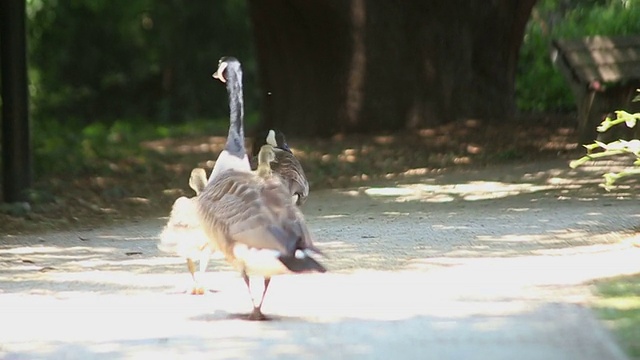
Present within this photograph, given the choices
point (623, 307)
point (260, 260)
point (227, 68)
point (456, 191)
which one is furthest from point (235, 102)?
point (456, 191)

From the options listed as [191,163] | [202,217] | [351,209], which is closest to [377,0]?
[191,163]

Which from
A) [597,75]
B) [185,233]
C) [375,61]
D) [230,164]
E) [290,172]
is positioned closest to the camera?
[185,233]

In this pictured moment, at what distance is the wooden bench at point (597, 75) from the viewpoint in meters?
17.1

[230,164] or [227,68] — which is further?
[227,68]

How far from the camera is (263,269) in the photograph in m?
7.38

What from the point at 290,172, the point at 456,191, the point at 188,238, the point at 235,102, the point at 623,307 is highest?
the point at 235,102

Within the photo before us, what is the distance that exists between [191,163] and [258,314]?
1023 centimetres

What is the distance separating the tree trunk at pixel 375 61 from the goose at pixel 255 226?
35.2 feet

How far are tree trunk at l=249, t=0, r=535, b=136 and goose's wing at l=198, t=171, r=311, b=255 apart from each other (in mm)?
10788

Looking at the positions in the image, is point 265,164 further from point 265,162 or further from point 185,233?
point 185,233

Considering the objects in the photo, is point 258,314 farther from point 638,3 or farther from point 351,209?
point 638,3

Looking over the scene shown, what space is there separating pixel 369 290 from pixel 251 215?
1555 mm

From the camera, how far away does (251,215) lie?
7469 millimetres

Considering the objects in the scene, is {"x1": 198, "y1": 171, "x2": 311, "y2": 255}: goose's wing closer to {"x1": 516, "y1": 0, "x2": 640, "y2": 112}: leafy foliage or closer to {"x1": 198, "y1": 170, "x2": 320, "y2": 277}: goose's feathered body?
{"x1": 198, "y1": 170, "x2": 320, "y2": 277}: goose's feathered body
